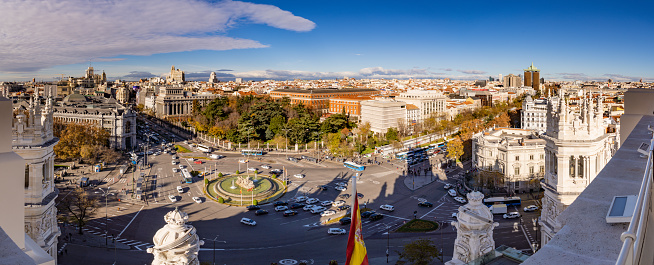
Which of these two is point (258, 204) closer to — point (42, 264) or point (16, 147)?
point (16, 147)

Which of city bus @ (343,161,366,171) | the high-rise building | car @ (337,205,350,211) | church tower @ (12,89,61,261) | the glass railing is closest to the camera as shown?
the glass railing

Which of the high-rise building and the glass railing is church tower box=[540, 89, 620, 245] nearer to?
the glass railing

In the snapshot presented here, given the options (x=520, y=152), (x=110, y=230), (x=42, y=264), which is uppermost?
(x=42, y=264)

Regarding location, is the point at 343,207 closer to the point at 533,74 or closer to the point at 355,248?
the point at 355,248

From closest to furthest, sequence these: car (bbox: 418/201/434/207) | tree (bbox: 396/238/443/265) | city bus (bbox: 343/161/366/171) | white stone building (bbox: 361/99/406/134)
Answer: tree (bbox: 396/238/443/265)
car (bbox: 418/201/434/207)
city bus (bbox: 343/161/366/171)
white stone building (bbox: 361/99/406/134)

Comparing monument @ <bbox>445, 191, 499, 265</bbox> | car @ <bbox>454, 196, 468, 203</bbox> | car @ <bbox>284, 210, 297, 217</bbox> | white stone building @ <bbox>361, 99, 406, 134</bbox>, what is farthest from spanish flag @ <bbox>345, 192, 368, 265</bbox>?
white stone building @ <bbox>361, 99, 406, 134</bbox>

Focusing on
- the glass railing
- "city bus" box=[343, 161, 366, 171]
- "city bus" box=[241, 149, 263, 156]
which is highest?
the glass railing

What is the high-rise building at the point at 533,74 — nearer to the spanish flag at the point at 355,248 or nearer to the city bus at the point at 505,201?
the city bus at the point at 505,201

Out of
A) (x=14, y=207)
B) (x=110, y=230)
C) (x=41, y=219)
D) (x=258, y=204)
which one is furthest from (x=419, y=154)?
(x=14, y=207)
